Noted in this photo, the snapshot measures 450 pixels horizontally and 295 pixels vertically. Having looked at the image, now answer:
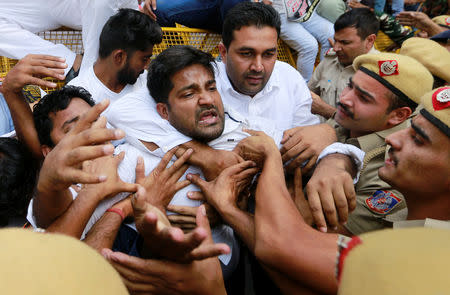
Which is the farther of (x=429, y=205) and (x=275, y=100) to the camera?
(x=275, y=100)

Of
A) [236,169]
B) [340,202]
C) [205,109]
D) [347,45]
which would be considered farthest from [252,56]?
[347,45]

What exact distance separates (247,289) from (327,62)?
3053 mm

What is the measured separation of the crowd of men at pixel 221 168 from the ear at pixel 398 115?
0.01 m

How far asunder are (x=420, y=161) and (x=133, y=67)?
230cm

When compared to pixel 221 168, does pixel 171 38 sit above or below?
above

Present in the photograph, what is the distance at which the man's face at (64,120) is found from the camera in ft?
6.84

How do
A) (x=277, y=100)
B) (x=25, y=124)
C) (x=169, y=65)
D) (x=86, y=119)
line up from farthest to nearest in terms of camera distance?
(x=277, y=100), (x=25, y=124), (x=169, y=65), (x=86, y=119)

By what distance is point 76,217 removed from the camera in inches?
61.2

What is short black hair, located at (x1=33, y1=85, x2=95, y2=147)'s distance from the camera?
2.12 metres

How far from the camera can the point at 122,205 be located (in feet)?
5.81

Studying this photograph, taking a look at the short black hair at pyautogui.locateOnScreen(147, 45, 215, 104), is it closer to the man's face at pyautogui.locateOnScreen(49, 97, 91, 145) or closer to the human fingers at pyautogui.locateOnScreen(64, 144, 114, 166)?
the man's face at pyautogui.locateOnScreen(49, 97, 91, 145)

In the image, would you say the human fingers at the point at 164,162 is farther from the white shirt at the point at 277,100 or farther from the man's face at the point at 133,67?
the man's face at the point at 133,67

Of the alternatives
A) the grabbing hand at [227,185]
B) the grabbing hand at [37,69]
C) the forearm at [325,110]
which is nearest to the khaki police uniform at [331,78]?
the forearm at [325,110]

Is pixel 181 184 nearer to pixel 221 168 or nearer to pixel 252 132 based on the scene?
pixel 221 168
